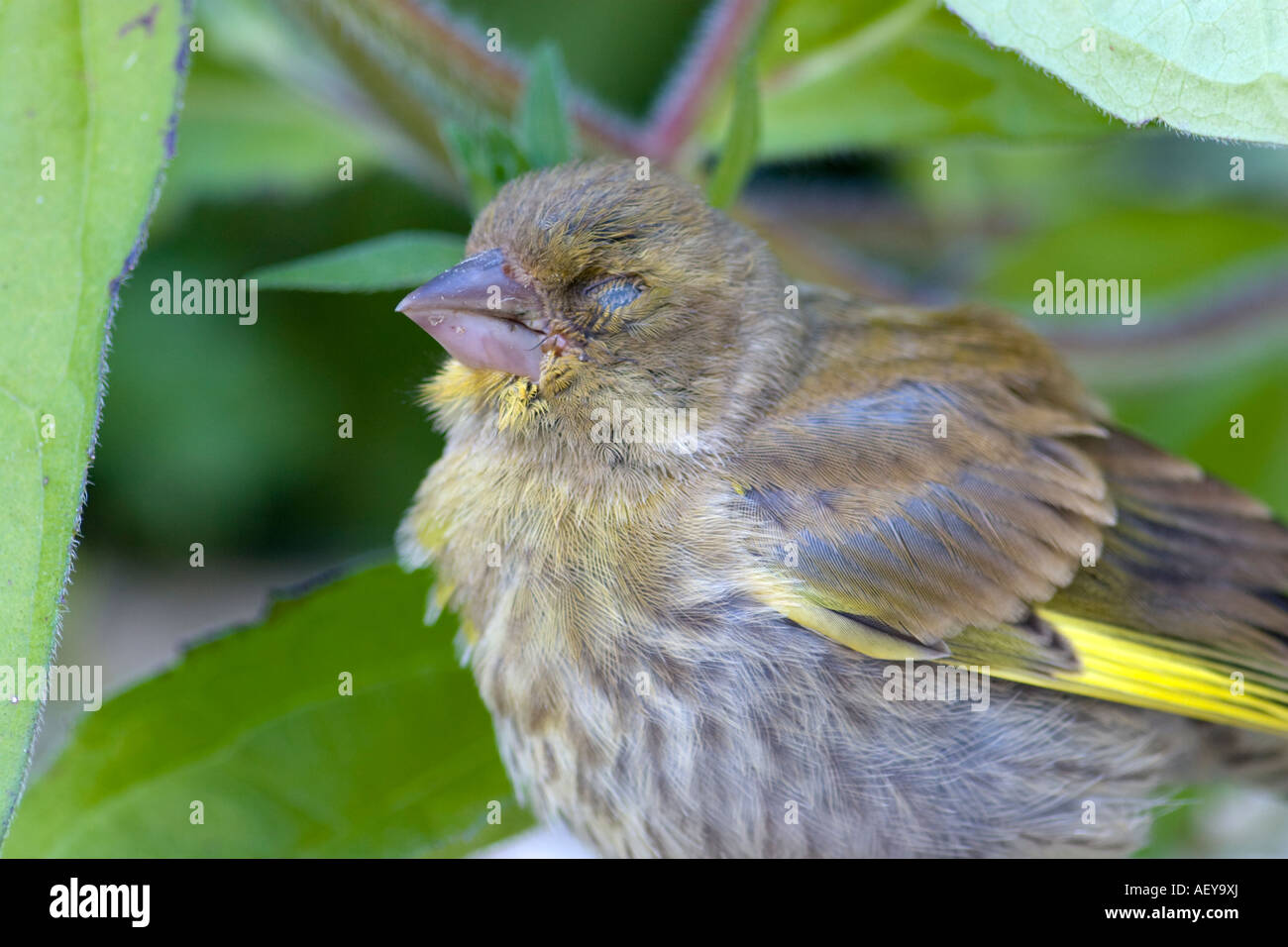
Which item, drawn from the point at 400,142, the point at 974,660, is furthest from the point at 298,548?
the point at 974,660

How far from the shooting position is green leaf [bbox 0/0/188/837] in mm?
1580

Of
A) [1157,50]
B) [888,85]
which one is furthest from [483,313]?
[888,85]

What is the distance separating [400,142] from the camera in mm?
2779

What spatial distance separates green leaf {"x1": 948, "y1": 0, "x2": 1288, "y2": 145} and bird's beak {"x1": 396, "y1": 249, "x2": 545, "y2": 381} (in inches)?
31.4

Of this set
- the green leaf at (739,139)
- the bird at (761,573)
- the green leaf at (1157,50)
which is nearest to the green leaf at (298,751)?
the bird at (761,573)

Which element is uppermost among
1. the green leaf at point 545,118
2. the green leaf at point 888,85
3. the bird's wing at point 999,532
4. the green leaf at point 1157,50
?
the green leaf at point 888,85

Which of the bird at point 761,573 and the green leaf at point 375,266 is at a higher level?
the green leaf at point 375,266

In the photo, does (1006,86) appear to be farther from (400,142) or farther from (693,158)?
(400,142)

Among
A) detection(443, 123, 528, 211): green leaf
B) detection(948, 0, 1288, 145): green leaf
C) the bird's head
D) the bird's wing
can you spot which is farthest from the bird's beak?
detection(948, 0, 1288, 145): green leaf

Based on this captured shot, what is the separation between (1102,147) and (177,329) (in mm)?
2653

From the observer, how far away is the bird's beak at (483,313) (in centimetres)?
202

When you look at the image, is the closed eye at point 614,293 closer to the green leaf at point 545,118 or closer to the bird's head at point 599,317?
the bird's head at point 599,317

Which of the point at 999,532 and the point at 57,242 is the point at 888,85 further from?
the point at 57,242

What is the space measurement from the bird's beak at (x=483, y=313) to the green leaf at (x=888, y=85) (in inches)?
33.5
